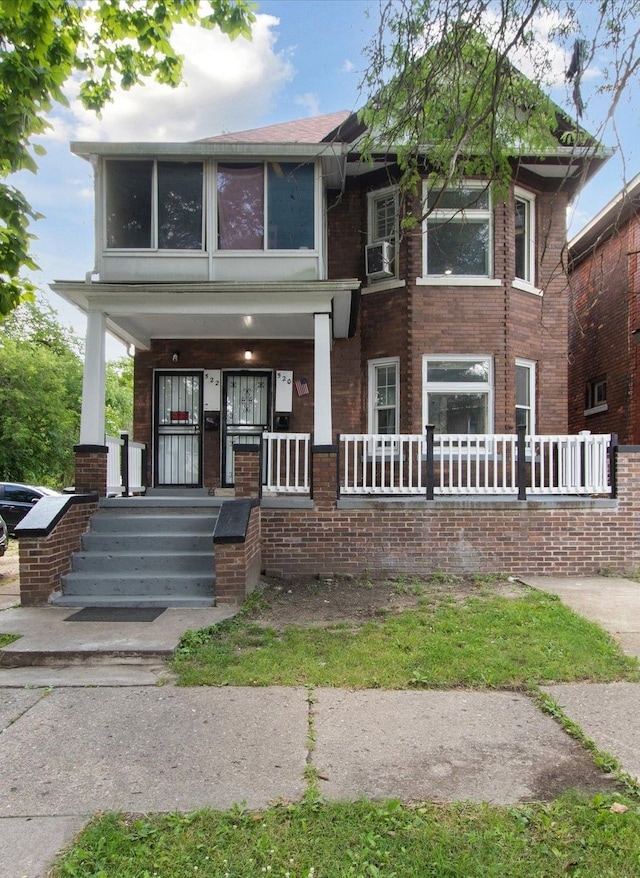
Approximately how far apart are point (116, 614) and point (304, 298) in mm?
4842

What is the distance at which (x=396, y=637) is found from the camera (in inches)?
202

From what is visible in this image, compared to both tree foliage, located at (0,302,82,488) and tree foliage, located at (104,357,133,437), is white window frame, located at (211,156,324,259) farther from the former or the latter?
tree foliage, located at (104,357,133,437)

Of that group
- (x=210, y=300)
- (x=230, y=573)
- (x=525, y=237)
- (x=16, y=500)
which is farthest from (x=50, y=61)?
(x=16, y=500)

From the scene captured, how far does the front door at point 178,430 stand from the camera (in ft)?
34.2

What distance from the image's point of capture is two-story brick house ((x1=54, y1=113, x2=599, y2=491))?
8516mm

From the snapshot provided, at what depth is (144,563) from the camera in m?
6.84

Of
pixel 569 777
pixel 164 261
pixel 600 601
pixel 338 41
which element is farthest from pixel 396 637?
pixel 164 261

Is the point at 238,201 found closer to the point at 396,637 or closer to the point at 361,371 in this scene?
the point at 361,371

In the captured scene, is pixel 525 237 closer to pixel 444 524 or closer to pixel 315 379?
pixel 315 379

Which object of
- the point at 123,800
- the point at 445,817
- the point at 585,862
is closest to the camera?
the point at 585,862

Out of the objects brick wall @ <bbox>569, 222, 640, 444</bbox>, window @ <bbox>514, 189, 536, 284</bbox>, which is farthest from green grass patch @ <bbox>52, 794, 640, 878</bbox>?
brick wall @ <bbox>569, 222, 640, 444</bbox>

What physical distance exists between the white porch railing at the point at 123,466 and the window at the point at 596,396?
9.42 meters

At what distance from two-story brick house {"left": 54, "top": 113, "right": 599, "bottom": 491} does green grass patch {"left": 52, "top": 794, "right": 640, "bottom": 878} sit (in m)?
5.74

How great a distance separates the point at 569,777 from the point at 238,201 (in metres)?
8.52
